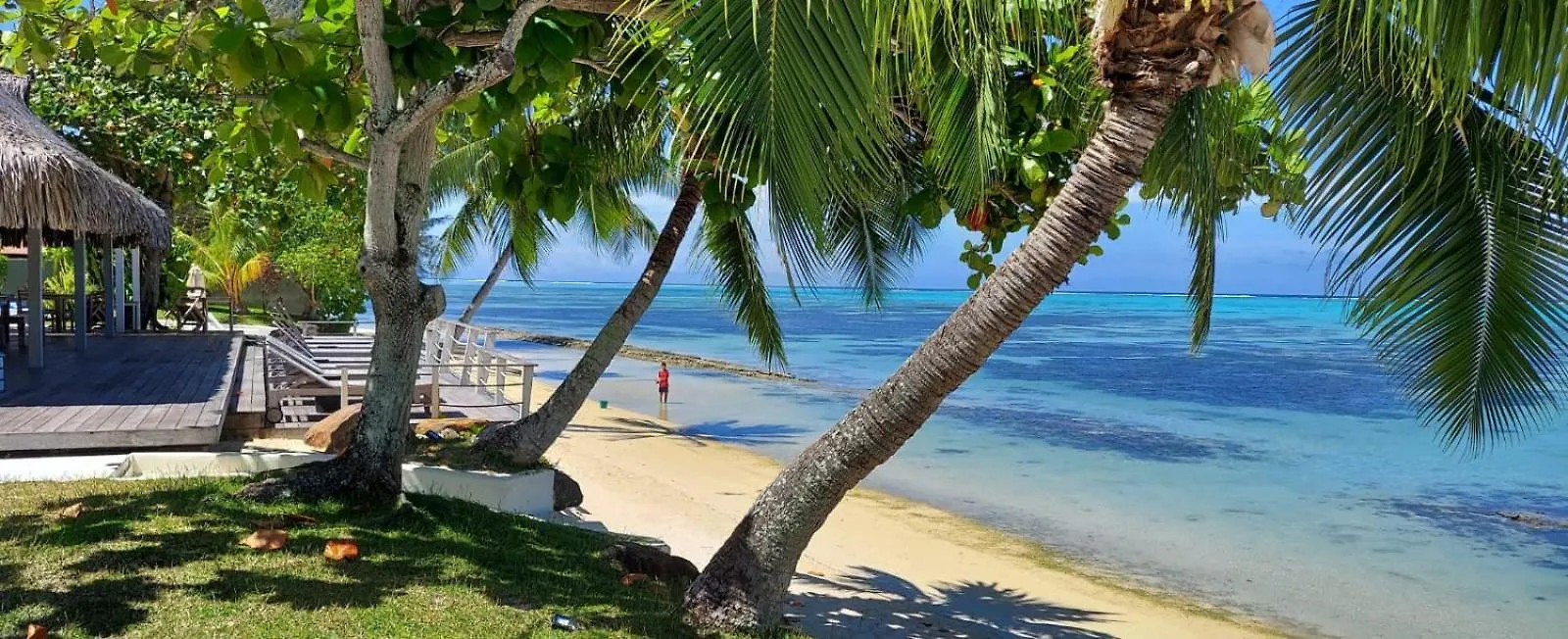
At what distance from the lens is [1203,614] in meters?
9.69

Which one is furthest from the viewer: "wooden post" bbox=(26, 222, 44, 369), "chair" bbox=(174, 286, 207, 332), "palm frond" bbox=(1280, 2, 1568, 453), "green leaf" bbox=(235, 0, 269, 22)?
"chair" bbox=(174, 286, 207, 332)

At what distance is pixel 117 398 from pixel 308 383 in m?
2.18

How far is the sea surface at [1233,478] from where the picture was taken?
11164 mm

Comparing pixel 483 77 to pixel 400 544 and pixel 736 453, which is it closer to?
pixel 400 544

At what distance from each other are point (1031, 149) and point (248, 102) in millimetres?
4235

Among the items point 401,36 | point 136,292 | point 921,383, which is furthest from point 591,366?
point 136,292

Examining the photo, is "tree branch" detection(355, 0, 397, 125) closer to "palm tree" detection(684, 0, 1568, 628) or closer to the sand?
"palm tree" detection(684, 0, 1568, 628)

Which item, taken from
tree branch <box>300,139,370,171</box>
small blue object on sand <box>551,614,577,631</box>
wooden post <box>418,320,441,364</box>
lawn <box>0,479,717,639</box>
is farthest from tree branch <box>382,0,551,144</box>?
wooden post <box>418,320,441,364</box>

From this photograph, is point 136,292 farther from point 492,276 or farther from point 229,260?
point 229,260

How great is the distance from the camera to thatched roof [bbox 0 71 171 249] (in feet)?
27.2

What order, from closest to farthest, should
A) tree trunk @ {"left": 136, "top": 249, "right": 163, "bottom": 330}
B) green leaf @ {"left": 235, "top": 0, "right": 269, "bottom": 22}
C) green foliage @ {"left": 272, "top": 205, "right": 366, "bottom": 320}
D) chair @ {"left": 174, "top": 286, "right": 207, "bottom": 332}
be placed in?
green leaf @ {"left": 235, "top": 0, "right": 269, "bottom": 22} → tree trunk @ {"left": 136, "top": 249, "right": 163, "bottom": 330} → chair @ {"left": 174, "top": 286, "right": 207, "bottom": 332} → green foliage @ {"left": 272, "top": 205, "right": 366, "bottom": 320}

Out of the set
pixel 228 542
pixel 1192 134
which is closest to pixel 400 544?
pixel 228 542

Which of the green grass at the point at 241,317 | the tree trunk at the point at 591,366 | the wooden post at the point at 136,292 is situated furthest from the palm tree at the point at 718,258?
the green grass at the point at 241,317

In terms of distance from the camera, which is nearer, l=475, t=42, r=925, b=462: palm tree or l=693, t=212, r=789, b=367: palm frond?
l=475, t=42, r=925, b=462: palm tree
